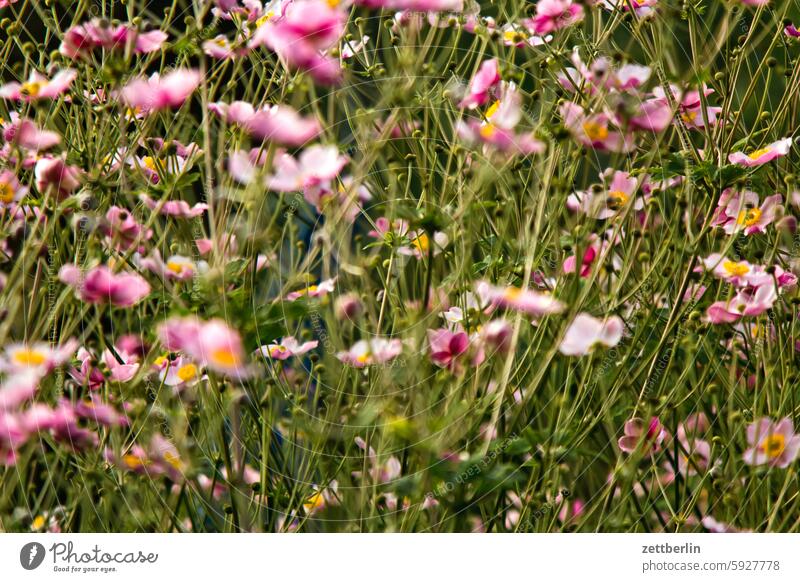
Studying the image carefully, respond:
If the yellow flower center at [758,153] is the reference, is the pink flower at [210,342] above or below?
below

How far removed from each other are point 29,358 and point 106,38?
0.22m

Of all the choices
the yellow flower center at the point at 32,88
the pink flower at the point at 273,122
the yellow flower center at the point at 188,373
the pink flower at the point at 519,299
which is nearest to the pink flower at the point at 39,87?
the yellow flower center at the point at 32,88

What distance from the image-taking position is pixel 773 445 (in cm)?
59

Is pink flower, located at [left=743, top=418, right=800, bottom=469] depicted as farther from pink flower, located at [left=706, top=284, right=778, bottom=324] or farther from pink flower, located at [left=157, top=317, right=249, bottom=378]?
pink flower, located at [left=157, top=317, right=249, bottom=378]

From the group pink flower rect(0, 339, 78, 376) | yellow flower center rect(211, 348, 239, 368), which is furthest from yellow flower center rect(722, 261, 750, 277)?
pink flower rect(0, 339, 78, 376)

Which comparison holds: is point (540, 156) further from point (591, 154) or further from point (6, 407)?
point (6, 407)

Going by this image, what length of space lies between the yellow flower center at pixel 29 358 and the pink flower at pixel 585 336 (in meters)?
0.34

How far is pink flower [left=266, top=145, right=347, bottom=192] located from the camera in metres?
0.56

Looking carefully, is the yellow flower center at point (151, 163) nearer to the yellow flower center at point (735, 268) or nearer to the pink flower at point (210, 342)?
the pink flower at point (210, 342)

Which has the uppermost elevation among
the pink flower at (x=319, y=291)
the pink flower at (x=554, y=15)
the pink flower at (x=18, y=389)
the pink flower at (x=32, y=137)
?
the pink flower at (x=554, y=15)

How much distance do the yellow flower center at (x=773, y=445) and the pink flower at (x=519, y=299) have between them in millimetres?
174

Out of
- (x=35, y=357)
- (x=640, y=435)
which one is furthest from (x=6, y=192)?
(x=640, y=435)

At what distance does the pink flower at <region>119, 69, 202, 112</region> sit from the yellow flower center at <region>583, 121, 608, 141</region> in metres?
0.26

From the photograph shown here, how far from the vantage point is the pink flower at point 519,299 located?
21.8 inches
